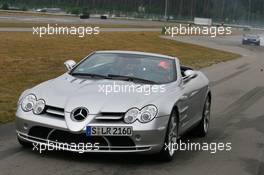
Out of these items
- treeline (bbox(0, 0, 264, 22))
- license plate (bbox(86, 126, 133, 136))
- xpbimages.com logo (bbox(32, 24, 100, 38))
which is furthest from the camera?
treeline (bbox(0, 0, 264, 22))

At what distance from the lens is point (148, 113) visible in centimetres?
669

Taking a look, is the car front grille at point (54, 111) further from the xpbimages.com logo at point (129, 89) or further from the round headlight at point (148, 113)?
the round headlight at point (148, 113)

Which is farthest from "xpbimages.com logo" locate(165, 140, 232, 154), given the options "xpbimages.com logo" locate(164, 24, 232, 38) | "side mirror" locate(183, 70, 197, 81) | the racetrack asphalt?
"xpbimages.com logo" locate(164, 24, 232, 38)

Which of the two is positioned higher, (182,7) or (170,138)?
(170,138)

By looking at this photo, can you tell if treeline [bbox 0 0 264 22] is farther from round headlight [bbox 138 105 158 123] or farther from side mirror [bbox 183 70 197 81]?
round headlight [bbox 138 105 158 123]

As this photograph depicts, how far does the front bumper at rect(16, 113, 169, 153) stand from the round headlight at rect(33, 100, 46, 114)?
0.08 metres

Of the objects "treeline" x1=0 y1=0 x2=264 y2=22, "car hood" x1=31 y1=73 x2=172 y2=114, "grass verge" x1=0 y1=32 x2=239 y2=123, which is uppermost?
"car hood" x1=31 y1=73 x2=172 y2=114

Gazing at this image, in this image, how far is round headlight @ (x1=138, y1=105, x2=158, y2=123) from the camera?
6633 millimetres

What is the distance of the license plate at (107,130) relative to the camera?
255 inches

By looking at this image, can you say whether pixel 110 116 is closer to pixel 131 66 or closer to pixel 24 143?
pixel 24 143

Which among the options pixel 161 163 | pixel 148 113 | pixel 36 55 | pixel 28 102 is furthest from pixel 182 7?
pixel 148 113

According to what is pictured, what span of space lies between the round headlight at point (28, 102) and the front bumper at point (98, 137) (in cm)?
10

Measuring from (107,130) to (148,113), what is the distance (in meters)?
0.52

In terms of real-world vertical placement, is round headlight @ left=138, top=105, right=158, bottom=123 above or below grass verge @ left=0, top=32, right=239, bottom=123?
above
